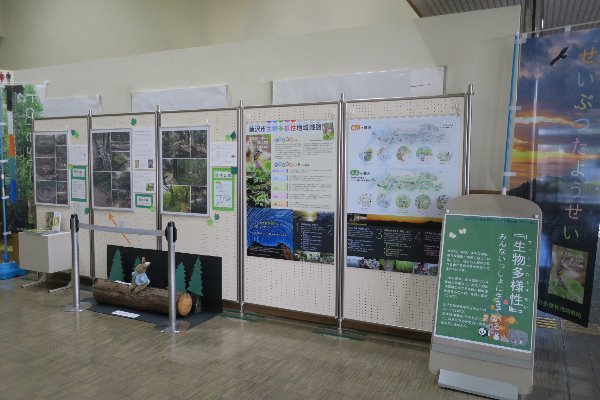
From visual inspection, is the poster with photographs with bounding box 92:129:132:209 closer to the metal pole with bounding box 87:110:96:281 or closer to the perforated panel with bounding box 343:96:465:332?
the metal pole with bounding box 87:110:96:281

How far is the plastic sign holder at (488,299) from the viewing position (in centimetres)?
318

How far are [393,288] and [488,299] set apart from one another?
953 millimetres

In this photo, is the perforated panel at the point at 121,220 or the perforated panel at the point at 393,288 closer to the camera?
Result: the perforated panel at the point at 393,288

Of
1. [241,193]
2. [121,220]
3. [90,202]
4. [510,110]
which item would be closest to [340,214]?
[241,193]

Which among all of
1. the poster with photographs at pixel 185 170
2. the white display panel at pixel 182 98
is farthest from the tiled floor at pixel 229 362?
the white display panel at pixel 182 98

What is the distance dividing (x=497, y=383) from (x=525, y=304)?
58 cm

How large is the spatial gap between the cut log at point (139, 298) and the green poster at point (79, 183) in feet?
4.11

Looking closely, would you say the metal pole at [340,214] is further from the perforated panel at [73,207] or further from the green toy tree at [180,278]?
the perforated panel at [73,207]

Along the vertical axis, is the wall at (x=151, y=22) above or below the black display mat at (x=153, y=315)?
above

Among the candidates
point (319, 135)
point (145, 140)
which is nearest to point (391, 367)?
point (319, 135)

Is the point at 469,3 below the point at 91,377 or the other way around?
the other way around

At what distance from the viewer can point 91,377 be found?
3.38m

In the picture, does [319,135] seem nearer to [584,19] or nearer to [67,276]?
[584,19]

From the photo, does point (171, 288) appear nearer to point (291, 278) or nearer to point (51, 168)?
point (291, 278)
